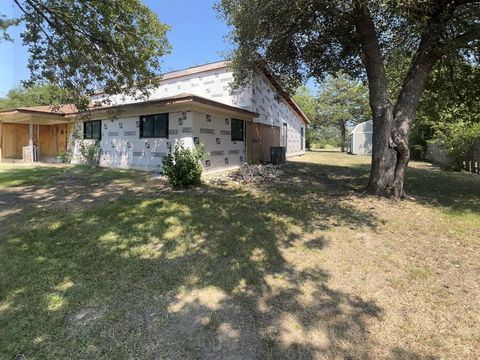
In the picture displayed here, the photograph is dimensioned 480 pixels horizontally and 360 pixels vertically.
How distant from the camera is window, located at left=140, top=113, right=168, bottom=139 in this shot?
447 inches

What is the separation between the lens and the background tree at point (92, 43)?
829 centimetres

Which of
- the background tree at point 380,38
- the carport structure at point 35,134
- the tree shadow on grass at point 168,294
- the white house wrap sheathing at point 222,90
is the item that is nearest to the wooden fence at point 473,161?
the background tree at point 380,38

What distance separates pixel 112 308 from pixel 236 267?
5.10 ft

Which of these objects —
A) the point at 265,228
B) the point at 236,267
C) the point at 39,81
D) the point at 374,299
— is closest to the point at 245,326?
the point at 236,267

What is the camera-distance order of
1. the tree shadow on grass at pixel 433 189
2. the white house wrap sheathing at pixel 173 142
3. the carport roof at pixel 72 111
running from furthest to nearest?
the white house wrap sheathing at pixel 173 142 → the carport roof at pixel 72 111 → the tree shadow on grass at pixel 433 189

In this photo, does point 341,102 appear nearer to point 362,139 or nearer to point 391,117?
point 362,139

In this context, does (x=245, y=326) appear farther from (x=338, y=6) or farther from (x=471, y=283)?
(x=338, y=6)

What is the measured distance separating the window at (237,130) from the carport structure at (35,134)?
797 centimetres

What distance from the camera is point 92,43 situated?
896 cm

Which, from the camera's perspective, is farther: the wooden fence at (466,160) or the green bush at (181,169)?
the wooden fence at (466,160)

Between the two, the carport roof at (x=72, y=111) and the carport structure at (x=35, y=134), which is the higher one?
the carport roof at (x=72, y=111)

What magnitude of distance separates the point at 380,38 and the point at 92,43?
30.1ft

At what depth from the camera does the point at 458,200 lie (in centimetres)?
781

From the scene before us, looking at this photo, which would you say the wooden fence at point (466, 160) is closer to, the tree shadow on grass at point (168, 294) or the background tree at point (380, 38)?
the background tree at point (380, 38)
